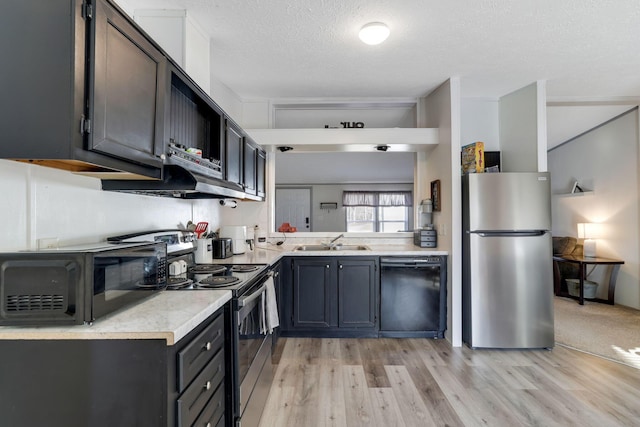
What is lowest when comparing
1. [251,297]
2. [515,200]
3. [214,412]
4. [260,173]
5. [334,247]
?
[214,412]

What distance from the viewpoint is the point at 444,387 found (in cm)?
215

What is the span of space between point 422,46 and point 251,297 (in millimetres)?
2277

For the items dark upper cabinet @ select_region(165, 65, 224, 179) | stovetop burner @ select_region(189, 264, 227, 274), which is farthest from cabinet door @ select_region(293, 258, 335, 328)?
dark upper cabinet @ select_region(165, 65, 224, 179)

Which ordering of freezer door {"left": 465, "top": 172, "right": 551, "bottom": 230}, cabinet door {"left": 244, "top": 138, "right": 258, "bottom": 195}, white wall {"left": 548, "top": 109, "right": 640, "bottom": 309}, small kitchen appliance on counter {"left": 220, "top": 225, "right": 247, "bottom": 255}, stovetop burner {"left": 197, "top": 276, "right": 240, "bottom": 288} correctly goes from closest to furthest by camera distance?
stovetop burner {"left": 197, "top": 276, "right": 240, "bottom": 288}
cabinet door {"left": 244, "top": 138, "right": 258, "bottom": 195}
freezer door {"left": 465, "top": 172, "right": 551, "bottom": 230}
small kitchen appliance on counter {"left": 220, "top": 225, "right": 247, "bottom": 255}
white wall {"left": 548, "top": 109, "right": 640, "bottom": 309}

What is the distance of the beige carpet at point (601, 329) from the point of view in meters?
2.69

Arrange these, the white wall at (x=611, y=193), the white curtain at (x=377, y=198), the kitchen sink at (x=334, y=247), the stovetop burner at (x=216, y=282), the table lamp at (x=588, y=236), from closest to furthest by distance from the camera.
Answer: the stovetop burner at (x=216, y=282) → the kitchen sink at (x=334, y=247) → the white wall at (x=611, y=193) → the table lamp at (x=588, y=236) → the white curtain at (x=377, y=198)

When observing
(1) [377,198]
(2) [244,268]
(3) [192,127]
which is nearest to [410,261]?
(2) [244,268]

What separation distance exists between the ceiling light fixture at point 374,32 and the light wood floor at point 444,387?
2.50 meters

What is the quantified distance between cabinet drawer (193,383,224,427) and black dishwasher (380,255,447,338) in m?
1.97

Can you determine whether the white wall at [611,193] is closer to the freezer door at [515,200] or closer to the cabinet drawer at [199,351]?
the freezer door at [515,200]

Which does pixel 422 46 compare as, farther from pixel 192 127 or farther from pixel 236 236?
pixel 236 236

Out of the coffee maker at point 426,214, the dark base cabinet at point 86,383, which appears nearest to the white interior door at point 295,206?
the coffee maker at point 426,214

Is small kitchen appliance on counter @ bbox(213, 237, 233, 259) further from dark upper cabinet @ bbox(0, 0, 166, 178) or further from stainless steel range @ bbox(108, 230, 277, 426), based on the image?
dark upper cabinet @ bbox(0, 0, 166, 178)

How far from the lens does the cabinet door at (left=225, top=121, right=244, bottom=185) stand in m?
2.16
